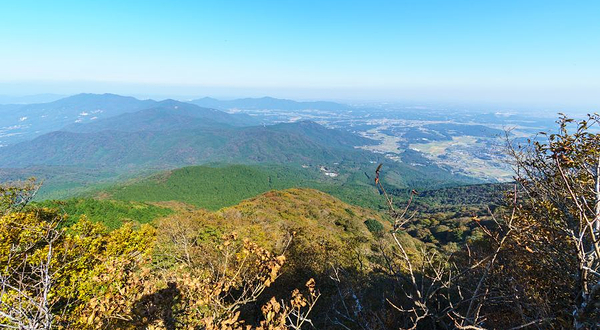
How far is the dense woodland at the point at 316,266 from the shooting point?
4.49m

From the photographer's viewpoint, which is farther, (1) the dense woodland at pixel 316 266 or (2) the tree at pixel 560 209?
(2) the tree at pixel 560 209

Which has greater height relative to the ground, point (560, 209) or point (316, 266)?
point (560, 209)

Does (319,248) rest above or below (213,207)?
above

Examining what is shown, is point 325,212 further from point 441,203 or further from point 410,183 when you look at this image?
point 410,183

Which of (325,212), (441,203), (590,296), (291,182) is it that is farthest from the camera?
(291,182)

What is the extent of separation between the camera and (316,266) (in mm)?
18125

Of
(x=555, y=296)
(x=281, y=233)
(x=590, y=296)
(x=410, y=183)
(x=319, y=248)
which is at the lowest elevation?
(x=410, y=183)

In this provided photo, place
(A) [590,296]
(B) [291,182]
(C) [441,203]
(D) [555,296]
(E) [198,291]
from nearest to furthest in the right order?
(A) [590,296] → (E) [198,291] → (D) [555,296] → (C) [441,203] → (B) [291,182]

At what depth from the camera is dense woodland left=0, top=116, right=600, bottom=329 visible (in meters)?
4.49

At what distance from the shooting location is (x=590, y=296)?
3.88m

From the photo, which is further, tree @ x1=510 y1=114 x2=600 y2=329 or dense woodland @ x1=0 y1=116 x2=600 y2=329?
tree @ x1=510 y1=114 x2=600 y2=329

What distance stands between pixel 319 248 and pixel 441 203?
343 feet

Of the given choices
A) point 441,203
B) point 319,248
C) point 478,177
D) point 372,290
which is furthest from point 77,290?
point 478,177

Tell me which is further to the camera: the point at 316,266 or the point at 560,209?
the point at 316,266
